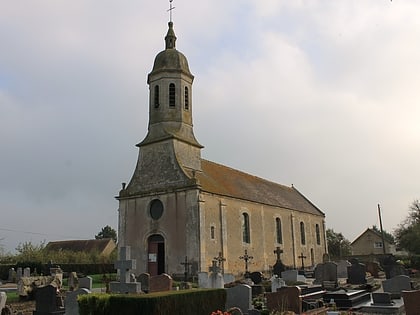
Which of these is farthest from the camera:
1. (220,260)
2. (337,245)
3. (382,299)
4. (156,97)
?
(337,245)

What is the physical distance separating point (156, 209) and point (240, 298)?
47.5 feet

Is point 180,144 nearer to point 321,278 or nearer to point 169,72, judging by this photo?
point 169,72

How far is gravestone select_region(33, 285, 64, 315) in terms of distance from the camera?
10492 mm

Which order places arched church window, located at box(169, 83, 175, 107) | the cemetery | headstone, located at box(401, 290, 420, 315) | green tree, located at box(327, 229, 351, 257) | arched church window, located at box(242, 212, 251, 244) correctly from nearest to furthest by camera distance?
the cemetery < headstone, located at box(401, 290, 420, 315) < arched church window, located at box(169, 83, 175, 107) < arched church window, located at box(242, 212, 251, 244) < green tree, located at box(327, 229, 351, 257)

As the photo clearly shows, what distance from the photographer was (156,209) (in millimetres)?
24547

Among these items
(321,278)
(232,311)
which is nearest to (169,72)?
(321,278)

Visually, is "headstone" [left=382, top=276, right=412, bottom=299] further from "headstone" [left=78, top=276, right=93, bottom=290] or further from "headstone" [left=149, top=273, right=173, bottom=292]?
"headstone" [left=78, top=276, right=93, bottom=290]

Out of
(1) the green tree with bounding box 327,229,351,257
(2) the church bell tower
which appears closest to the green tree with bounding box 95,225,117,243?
(1) the green tree with bounding box 327,229,351,257

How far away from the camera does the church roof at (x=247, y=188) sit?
26.1 metres

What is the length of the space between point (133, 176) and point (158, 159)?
229cm

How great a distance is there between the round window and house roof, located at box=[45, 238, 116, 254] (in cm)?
3039

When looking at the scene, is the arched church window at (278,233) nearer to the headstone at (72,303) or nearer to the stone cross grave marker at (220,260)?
the stone cross grave marker at (220,260)

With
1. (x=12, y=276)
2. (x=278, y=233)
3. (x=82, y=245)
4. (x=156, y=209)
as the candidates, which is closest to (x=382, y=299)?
(x=156, y=209)

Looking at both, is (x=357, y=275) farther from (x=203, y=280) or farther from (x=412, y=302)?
(x=412, y=302)
